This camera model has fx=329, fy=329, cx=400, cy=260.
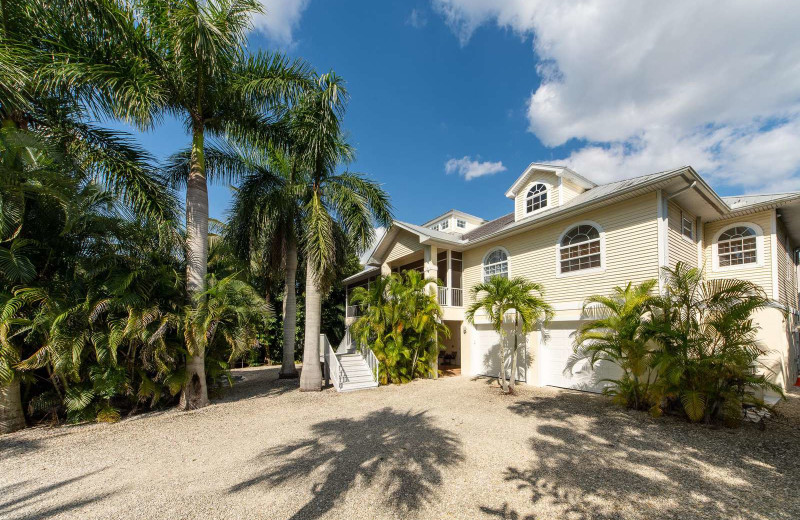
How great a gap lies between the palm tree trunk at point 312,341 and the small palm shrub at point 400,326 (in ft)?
6.21

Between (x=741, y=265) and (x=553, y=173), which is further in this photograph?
(x=553, y=173)

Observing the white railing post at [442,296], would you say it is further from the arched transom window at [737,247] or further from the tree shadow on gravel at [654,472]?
the arched transom window at [737,247]

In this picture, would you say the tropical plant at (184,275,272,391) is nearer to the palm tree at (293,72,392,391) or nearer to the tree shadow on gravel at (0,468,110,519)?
the palm tree at (293,72,392,391)

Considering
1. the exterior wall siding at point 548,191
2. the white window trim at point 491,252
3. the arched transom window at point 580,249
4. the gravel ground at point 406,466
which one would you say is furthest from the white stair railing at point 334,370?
the exterior wall siding at point 548,191

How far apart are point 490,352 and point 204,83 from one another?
501 inches

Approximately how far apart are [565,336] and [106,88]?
540 inches

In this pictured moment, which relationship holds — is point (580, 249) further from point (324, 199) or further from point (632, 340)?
point (324, 199)

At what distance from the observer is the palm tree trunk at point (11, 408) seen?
21.4ft

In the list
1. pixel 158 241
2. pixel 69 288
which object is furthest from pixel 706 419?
pixel 69 288

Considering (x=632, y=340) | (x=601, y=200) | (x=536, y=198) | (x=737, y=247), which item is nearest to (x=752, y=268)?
(x=737, y=247)

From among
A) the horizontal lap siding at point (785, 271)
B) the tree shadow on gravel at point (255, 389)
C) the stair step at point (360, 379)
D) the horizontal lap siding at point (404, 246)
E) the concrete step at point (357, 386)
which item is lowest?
the tree shadow on gravel at point (255, 389)

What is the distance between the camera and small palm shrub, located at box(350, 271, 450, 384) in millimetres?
11688

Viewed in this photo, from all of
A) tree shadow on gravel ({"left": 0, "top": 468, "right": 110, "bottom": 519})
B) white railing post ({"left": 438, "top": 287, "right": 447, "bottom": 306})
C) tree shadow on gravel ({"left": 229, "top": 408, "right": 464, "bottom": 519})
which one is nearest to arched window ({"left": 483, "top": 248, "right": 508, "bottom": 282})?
white railing post ({"left": 438, "top": 287, "right": 447, "bottom": 306})

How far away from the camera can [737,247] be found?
10.3 m
